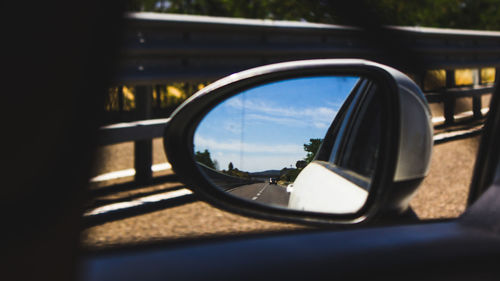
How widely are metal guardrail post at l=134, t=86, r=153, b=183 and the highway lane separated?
6.34 feet

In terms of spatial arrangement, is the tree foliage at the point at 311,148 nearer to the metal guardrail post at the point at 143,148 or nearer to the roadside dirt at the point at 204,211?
the roadside dirt at the point at 204,211

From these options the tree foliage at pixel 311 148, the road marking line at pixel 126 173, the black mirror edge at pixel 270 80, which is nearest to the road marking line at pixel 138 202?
the road marking line at pixel 126 173

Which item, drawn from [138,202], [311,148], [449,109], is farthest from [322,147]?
[138,202]

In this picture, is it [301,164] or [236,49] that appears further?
[236,49]

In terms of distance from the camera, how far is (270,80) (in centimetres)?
160

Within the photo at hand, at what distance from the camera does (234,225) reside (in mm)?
2943

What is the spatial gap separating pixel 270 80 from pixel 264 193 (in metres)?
0.36

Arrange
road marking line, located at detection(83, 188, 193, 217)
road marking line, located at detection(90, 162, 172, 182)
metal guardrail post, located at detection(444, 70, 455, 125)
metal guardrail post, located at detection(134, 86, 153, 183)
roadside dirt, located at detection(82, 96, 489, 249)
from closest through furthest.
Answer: metal guardrail post, located at detection(444, 70, 455, 125) → roadside dirt, located at detection(82, 96, 489, 249) → road marking line, located at detection(83, 188, 193, 217) → road marking line, located at detection(90, 162, 172, 182) → metal guardrail post, located at detection(134, 86, 153, 183)

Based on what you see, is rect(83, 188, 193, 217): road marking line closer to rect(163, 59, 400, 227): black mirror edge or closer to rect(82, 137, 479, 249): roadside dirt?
rect(82, 137, 479, 249): roadside dirt

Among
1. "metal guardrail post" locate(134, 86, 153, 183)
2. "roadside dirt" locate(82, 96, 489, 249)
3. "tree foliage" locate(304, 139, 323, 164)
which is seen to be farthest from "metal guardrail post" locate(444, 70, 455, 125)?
"metal guardrail post" locate(134, 86, 153, 183)

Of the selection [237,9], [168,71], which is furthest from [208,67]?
[237,9]

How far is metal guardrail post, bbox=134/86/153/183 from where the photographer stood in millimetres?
3408

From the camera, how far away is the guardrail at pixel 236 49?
342 cm

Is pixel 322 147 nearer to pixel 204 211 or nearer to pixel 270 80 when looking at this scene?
pixel 270 80
